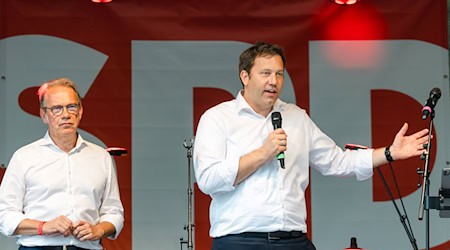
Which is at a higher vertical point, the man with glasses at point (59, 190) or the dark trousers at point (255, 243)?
the man with glasses at point (59, 190)

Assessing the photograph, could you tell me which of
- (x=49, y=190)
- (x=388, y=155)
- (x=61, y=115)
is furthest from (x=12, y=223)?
(x=388, y=155)

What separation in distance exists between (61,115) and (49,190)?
0.37 meters

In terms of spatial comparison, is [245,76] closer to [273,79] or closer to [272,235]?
[273,79]

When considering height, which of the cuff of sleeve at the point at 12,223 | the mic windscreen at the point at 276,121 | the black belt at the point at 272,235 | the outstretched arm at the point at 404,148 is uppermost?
the mic windscreen at the point at 276,121

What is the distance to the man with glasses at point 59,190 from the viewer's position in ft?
12.5

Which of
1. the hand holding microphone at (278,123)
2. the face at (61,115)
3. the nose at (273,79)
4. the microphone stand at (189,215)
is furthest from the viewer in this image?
the microphone stand at (189,215)

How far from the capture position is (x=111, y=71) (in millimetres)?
5699

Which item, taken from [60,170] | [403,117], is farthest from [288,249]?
[403,117]

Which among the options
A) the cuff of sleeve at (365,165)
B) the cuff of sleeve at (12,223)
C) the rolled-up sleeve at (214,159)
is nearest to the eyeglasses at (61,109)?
the cuff of sleeve at (12,223)

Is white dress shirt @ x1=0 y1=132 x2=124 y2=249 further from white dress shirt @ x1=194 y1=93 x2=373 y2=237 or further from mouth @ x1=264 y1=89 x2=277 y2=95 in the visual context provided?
Answer: mouth @ x1=264 y1=89 x2=277 y2=95

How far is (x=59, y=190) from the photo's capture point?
388cm

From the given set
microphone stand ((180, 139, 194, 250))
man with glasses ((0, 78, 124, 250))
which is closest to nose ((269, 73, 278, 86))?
man with glasses ((0, 78, 124, 250))

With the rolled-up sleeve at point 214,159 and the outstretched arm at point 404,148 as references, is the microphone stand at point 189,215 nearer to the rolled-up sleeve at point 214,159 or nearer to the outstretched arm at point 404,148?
the rolled-up sleeve at point 214,159

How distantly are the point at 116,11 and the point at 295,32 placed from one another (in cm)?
Result: 127
